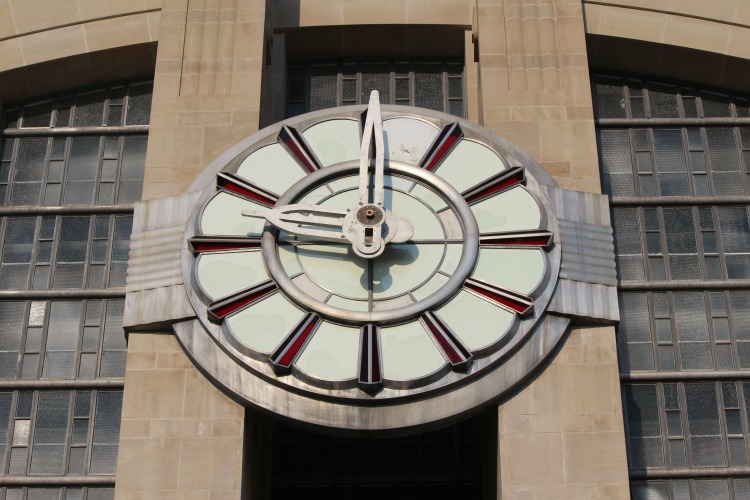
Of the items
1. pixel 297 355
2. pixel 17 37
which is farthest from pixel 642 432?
pixel 17 37

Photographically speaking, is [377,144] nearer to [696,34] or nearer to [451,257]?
[451,257]

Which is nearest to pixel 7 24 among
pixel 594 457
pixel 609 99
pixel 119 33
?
pixel 119 33

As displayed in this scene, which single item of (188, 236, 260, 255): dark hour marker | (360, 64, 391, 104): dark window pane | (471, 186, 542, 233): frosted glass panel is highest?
(360, 64, 391, 104): dark window pane

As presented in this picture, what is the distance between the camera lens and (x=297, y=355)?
1927cm

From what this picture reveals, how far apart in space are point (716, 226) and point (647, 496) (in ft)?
14.8

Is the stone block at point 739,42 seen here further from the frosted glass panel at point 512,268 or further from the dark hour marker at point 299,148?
the dark hour marker at point 299,148

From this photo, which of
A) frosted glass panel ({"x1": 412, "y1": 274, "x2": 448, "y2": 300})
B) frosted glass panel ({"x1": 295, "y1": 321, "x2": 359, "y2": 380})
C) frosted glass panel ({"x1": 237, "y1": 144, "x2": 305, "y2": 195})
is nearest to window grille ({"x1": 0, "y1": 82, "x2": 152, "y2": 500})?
frosted glass panel ({"x1": 237, "y1": 144, "x2": 305, "y2": 195})

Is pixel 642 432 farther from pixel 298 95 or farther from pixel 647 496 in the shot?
pixel 298 95

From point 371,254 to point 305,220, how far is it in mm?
974

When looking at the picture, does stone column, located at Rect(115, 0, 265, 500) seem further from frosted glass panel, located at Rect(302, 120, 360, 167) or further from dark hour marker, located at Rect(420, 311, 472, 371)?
dark hour marker, located at Rect(420, 311, 472, 371)

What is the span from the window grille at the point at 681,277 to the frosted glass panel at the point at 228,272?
17.9ft

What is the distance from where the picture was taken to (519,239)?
66.9 feet

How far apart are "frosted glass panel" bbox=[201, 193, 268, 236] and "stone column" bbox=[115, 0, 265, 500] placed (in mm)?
754

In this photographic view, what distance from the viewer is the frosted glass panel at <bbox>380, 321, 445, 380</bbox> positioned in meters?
19.1
